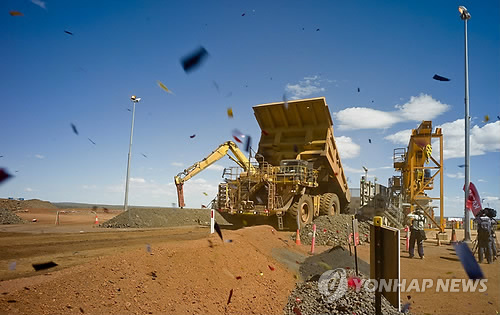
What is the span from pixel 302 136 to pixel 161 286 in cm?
1307

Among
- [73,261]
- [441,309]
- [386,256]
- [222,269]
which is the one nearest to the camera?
[386,256]

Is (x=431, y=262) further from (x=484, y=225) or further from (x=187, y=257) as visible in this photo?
(x=187, y=257)

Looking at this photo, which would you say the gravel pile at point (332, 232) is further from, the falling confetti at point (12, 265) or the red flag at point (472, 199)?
the falling confetti at point (12, 265)

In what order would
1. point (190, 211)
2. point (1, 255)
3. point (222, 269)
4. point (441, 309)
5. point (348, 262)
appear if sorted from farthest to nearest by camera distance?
1. point (190, 211)
2. point (348, 262)
3. point (1, 255)
4. point (222, 269)
5. point (441, 309)

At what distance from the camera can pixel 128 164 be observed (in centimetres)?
2522

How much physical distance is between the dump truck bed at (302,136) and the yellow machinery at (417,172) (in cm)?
517

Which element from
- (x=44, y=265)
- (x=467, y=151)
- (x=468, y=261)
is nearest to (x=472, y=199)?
(x=467, y=151)

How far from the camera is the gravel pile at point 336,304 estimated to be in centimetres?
498

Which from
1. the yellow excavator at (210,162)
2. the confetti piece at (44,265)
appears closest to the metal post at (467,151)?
the yellow excavator at (210,162)

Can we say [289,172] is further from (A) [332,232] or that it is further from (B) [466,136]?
(B) [466,136]

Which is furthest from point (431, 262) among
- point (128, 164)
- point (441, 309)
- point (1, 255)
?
point (128, 164)

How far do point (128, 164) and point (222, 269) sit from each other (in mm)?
20954

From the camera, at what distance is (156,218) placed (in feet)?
62.7

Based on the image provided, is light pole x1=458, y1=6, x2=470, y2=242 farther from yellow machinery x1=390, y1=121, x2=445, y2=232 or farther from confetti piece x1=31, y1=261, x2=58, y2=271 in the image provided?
confetti piece x1=31, y1=261, x2=58, y2=271
